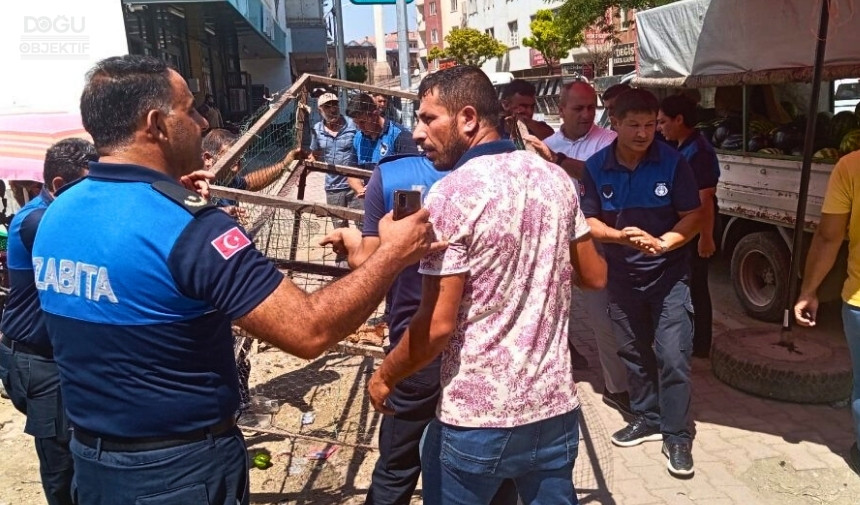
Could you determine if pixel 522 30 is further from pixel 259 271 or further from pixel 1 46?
pixel 259 271

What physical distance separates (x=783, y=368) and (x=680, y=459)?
47.2 inches

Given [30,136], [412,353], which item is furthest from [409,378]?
[30,136]

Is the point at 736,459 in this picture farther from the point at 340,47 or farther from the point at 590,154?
the point at 340,47

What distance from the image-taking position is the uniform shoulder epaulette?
5.39 feet

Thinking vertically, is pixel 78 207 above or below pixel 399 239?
above

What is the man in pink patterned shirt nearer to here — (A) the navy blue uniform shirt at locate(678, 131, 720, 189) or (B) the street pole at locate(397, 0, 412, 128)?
(A) the navy blue uniform shirt at locate(678, 131, 720, 189)

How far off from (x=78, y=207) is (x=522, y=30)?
4759 cm

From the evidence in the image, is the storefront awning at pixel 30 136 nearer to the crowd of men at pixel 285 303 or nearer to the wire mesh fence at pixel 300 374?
the wire mesh fence at pixel 300 374

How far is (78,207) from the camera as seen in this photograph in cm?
169

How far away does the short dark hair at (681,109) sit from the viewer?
188 inches

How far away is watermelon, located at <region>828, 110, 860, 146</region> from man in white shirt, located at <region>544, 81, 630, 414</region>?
2.16m

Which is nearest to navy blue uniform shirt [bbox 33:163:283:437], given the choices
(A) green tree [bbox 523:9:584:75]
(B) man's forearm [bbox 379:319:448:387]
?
(B) man's forearm [bbox 379:319:448:387]

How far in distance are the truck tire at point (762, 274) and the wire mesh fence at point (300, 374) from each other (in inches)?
88.1

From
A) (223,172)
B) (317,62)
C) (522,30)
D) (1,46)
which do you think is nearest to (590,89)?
(223,172)
